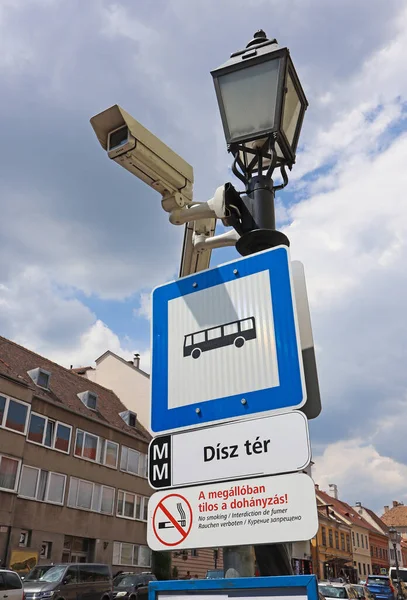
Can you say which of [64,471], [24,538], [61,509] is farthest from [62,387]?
[24,538]

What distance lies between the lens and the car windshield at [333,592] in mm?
20047

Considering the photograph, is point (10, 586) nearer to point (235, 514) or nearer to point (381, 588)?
point (235, 514)

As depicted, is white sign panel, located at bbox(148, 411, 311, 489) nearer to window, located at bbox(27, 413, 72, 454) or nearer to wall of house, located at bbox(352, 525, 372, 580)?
window, located at bbox(27, 413, 72, 454)

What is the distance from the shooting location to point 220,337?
2.38 meters

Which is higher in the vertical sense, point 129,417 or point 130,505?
point 129,417

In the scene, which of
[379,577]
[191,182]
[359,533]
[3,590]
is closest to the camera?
[191,182]

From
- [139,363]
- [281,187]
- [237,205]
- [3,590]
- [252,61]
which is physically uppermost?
[139,363]

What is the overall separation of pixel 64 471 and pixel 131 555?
8.36m

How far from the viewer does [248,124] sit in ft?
11.1

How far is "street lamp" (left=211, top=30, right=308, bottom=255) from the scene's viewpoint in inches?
130

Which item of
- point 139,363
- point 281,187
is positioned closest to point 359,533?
point 139,363

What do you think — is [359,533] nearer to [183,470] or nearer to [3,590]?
[3,590]

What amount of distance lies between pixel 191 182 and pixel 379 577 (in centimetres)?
4087

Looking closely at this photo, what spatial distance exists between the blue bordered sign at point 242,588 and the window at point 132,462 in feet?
110
